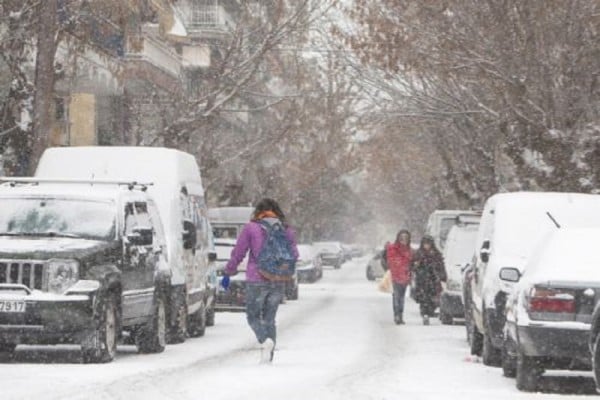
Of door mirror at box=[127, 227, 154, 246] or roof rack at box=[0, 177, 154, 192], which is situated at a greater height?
roof rack at box=[0, 177, 154, 192]

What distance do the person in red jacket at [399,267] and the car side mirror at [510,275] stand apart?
13793mm

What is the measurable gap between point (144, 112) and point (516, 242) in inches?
1215

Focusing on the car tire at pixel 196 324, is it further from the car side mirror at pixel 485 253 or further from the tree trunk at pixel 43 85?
the car side mirror at pixel 485 253

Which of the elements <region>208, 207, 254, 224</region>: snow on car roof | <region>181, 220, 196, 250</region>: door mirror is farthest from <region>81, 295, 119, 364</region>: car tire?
<region>208, 207, 254, 224</region>: snow on car roof

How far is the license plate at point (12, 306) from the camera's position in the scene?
Result: 17875mm

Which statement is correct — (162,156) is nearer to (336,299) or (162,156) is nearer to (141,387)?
(141,387)

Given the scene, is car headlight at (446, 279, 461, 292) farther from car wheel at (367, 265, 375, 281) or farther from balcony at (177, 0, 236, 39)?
car wheel at (367, 265, 375, 281)

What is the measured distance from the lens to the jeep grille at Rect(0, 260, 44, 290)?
713 inches

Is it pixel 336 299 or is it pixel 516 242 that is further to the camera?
pixel 336 299

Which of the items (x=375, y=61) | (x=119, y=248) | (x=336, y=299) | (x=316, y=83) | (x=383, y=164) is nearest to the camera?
(x=119, y=248)

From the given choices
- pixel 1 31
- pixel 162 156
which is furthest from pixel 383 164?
pixel 162 156

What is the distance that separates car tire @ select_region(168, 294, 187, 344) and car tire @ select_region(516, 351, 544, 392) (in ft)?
→ 26.8

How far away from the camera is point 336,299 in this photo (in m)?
47.8

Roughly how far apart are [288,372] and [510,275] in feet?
7.71
